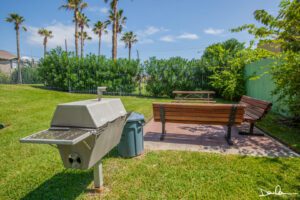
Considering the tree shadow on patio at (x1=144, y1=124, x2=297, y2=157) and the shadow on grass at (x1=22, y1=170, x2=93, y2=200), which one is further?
the tree shadow on patio at (x1=144, y1=124, x2=297, y2=157)

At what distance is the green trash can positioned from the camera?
3.27 meters

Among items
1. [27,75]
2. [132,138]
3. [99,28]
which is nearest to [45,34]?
[99,28]

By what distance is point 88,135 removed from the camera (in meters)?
1.76

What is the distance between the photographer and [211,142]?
167 inches

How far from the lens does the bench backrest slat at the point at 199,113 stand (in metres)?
3.79

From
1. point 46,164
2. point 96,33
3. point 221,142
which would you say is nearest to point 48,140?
point 46,164

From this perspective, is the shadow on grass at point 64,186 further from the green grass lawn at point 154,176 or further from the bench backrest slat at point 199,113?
the bench backrest slat at point 199,113

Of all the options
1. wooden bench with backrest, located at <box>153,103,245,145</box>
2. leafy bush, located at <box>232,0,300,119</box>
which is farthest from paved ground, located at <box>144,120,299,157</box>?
leafy bush, located at <box>232,0,300,119</box>

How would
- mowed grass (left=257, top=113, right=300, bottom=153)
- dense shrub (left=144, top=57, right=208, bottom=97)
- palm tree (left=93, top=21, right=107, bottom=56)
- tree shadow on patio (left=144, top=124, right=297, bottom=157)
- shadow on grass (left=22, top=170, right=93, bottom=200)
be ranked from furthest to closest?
palm tree (left=93, top=21, right=107, bottom=56) < dense shrub (left=144, top=57, right=208, bottom=97) < mowed grass (left=257, top=113, right=300, bottom=153) < tree shadow on patio (left=144, top=124, right=297, bottom=157) < shadow on grass (left=22, top=170, right=93, bottom=200)

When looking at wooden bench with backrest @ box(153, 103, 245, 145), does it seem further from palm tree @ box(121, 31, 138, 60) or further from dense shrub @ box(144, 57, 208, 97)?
palm tree @ box(121, 31, 138, 60)

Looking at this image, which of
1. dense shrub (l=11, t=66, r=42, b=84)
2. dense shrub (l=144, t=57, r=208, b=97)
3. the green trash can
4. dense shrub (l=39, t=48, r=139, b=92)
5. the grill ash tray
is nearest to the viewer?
the grill ash tray

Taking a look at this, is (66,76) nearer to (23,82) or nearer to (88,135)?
(23,82)

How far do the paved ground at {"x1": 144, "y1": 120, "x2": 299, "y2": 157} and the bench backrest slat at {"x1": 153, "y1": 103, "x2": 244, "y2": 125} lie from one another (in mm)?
543

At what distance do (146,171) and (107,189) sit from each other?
0.69 metres
